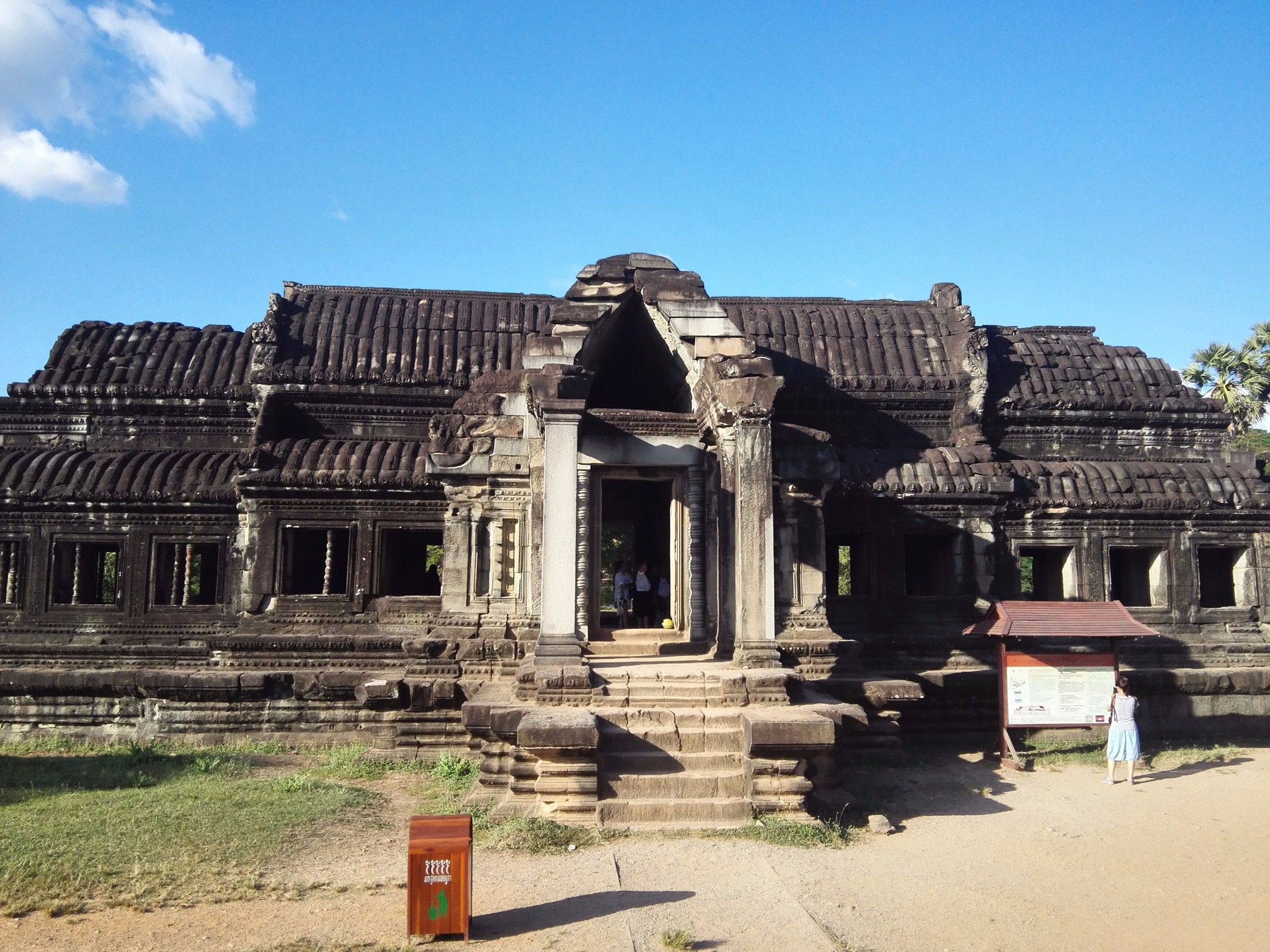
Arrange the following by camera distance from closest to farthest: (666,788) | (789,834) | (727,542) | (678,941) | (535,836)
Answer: (678,941) → (535,836) → (789,834) → (666,788) → (727,542)

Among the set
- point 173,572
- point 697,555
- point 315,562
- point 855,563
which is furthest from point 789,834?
point 173,572

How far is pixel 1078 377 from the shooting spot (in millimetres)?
14305

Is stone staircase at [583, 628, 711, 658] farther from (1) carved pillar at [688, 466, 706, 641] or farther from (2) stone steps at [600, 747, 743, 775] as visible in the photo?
(2) stone steps at [600, 747, 743, 775]

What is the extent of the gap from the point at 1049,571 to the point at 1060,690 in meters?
3.26

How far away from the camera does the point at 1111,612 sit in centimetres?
1074

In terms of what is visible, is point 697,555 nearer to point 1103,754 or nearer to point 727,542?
point 727,542

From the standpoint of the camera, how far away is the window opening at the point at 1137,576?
13.0m

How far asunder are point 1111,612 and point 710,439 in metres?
5.11

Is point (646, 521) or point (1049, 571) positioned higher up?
point (646, 521)

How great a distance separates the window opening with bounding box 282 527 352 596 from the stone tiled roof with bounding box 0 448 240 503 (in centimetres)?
107

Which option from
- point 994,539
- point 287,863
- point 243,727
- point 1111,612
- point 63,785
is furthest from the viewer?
point 994,539

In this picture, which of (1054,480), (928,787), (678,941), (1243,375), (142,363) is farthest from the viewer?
(1243,375)

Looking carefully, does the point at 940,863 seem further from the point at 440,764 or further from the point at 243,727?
the point at 243,727

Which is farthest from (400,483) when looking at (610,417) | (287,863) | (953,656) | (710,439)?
(953,656)
